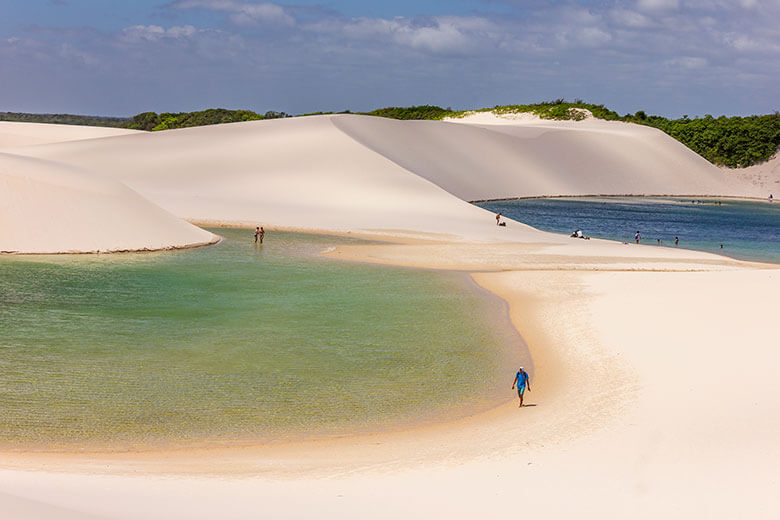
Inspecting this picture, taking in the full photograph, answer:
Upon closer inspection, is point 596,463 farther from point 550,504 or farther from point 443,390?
point 443,390

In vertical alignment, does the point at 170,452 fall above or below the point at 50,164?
below

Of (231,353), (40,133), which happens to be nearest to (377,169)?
(231,353)

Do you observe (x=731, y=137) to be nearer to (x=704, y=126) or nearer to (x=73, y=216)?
(x=704, y=126)

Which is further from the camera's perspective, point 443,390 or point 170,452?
point 443,390

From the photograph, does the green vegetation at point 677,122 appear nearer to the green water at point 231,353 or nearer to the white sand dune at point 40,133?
the white sand dune at point 40,133

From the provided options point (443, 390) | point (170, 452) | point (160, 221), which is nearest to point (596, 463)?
point (443, 390)

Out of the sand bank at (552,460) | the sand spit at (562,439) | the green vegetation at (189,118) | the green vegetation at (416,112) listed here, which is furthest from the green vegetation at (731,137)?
the sand bank at (552,460)
